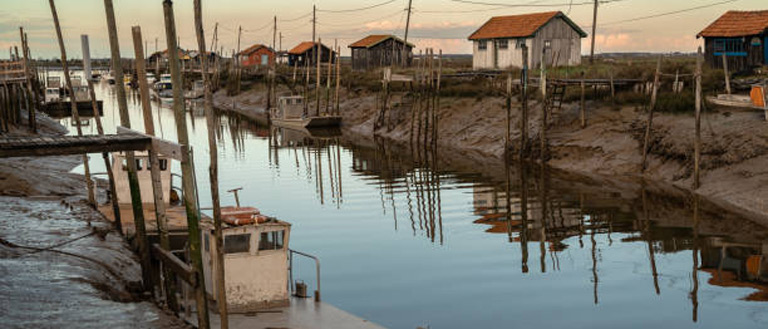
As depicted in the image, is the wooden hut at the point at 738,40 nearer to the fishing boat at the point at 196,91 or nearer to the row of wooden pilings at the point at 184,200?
the row of wooden pilings at the point at 184,200

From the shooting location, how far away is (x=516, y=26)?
68.9 metres

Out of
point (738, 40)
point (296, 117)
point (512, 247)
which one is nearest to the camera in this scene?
point (512, 247)

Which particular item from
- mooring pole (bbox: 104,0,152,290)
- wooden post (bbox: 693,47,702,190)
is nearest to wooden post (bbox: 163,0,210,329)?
mooring pole (bbox: 104,0,152,290)

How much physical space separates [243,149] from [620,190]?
2917cm

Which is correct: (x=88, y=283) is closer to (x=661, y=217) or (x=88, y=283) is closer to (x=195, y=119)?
(x=661, y=217)

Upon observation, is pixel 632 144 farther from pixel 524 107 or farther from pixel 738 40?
pixel 738 40

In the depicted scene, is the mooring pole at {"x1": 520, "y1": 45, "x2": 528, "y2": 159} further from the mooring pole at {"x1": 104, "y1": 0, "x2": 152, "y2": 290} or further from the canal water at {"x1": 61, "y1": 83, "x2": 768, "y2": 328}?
the mooring pole at {"x1": 104, "y1": 0, "x2": 152, "y2": 290}

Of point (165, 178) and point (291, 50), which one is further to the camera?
point (291, 50)

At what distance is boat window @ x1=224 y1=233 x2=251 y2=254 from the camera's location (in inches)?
681

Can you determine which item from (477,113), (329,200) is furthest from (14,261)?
(477,113)

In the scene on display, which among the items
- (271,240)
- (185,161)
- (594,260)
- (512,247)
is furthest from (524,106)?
(185,161)

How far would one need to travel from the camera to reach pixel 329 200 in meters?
33.7

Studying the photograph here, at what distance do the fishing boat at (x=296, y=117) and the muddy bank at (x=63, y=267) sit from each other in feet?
109

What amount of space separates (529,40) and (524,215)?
39.7 metres
